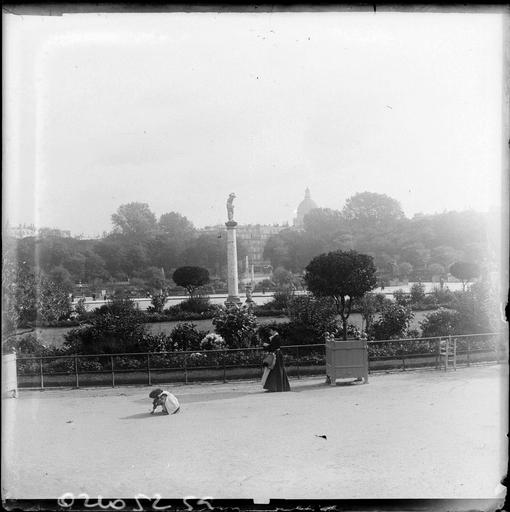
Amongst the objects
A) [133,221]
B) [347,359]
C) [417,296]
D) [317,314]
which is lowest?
[347,359]

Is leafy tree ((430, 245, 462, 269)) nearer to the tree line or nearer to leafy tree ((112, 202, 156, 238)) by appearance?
the tree line

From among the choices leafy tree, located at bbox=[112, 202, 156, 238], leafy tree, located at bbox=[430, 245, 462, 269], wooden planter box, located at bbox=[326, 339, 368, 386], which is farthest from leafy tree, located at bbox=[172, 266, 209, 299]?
wooden planter box, located at bbox=[326, 339, 368, 386]

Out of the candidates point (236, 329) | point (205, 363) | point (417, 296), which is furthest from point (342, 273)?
point (417, 296)

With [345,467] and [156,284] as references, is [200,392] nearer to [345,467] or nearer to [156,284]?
[345,467]

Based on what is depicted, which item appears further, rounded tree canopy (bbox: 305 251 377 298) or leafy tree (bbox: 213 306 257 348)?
leafy tree (bbox: 213 306 257 348)

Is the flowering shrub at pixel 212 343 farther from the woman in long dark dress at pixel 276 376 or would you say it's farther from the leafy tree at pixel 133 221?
the leafy tree at pixel 133 221

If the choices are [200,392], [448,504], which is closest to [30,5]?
[448,504]

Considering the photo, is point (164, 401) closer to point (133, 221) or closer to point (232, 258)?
point (232, 258)
